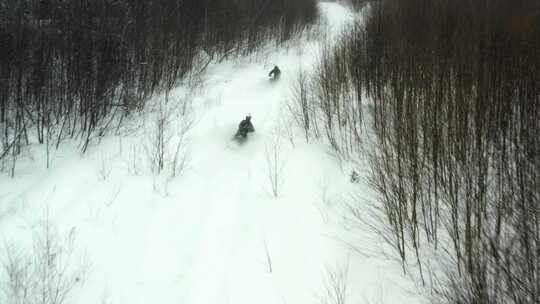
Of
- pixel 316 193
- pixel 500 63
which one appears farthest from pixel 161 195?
pixel 500 63

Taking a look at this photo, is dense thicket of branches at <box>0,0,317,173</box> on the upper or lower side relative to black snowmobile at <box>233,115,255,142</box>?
upper

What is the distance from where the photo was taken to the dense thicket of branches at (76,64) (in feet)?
11.8

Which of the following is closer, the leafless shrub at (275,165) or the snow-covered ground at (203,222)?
the snow-covered ground at (203,222)

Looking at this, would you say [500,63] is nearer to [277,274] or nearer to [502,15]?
[502,15]

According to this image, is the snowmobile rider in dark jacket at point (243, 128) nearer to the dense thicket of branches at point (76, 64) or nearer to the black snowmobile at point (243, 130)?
the black snowmobile at point (243, 130)

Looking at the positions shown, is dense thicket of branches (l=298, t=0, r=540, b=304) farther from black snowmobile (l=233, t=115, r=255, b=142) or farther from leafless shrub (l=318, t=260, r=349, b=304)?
black snowmobile (l=233, t=115, r=255, b=142)

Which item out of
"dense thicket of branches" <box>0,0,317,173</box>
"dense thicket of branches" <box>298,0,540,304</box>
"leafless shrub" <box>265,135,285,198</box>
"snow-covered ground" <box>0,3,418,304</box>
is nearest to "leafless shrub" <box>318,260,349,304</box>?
"snow-covered ground" <box>0,3,418,304</box>

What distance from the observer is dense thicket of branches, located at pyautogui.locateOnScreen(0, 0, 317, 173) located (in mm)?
3611

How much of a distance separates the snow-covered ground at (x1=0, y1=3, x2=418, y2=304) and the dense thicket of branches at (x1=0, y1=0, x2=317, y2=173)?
2.02ft

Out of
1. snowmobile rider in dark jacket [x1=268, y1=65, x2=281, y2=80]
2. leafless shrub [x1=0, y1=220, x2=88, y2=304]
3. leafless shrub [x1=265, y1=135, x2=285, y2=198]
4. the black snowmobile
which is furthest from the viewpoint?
snowmobile rider in dark jacket [x1=268, y1=65, x2=281, y2=80]

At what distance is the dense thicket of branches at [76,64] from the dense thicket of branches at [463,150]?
404 centimetres

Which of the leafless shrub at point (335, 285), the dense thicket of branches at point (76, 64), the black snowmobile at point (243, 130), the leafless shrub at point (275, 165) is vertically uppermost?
the dense thicket of branches at point (76, 64)

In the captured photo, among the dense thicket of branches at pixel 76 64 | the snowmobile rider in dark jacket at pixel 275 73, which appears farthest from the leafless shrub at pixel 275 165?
the snowmobile rider in dark jacket at pixel 275 73

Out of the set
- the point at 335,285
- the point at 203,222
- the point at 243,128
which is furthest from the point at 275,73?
the point at 335,285
